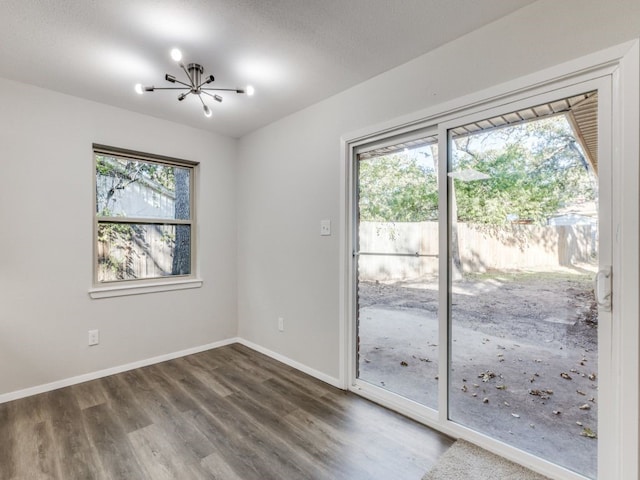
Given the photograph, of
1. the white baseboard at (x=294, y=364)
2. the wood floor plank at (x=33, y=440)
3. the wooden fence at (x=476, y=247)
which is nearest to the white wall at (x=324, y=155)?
the white baseboard at (x=294, y=364)

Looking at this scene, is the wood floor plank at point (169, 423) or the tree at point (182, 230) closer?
the wood floor plank at point (169, 423)

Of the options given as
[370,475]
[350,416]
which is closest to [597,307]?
[370,475]

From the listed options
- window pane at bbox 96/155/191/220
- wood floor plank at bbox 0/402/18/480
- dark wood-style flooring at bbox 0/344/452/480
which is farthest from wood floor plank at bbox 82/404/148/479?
window pane at bbox 96/155/191/220

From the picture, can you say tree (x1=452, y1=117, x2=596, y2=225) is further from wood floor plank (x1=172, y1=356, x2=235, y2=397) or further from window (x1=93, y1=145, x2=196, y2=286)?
window (x1=93, y1=145, x2=196, y2=286)

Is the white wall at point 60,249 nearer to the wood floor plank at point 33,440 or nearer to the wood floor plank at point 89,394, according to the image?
the wood floor plank at point 89,394

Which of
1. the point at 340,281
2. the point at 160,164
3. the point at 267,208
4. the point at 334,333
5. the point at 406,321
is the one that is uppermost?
the point at 160,164

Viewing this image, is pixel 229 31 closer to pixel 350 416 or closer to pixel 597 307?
pixel 597 307

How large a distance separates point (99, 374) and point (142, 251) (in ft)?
3.80

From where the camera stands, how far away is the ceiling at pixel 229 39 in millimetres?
1664

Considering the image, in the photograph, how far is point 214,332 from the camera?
3607 mm

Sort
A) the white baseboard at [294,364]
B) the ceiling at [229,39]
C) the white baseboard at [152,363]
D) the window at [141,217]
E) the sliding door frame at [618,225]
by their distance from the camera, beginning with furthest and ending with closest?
1. the window at [141,217]
2. the white baseboard at [294,364]
3. the white baseboard at [152,363]
4. the ceiling at [229,39]
5. the sliding door frame at [618,225]

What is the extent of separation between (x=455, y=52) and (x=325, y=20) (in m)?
0.81

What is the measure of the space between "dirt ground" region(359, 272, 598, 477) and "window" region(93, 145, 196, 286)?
2456 mm

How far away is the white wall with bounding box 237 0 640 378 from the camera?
1.56 meters
